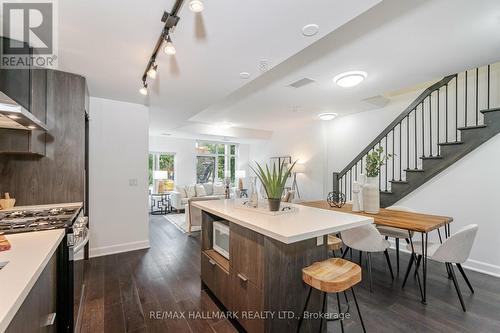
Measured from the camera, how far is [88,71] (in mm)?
2609

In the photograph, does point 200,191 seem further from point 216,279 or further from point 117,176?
point 216,279

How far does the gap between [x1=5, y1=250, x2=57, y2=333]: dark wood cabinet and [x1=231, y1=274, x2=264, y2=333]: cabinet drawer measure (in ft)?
3.81

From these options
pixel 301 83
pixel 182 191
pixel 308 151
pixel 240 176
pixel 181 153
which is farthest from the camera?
pixel 240 176

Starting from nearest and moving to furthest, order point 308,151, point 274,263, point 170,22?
point 274,263 < point 170,22 < point 308,151

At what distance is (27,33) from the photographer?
1927 millimetres

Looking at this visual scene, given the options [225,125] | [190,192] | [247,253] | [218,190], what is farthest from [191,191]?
[247,253]

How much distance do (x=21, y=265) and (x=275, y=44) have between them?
2228 mm

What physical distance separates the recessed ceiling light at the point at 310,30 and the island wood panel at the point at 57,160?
265cm

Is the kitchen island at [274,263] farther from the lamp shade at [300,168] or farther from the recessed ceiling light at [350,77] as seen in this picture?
the lamp shade at [300,168]

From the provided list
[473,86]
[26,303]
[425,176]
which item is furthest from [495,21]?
[26,303]

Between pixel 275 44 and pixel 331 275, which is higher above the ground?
pixel 275 44

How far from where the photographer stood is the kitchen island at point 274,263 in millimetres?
1525

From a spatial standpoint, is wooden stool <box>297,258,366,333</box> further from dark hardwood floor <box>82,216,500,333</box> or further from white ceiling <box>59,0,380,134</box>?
white ceiling <box>59,0,380,134</box>

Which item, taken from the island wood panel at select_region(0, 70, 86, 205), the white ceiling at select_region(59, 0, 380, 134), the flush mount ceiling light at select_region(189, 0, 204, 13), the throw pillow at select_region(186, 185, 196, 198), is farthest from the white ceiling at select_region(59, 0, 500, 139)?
the throw pillow at select_region(186, 185, 196, 198)
